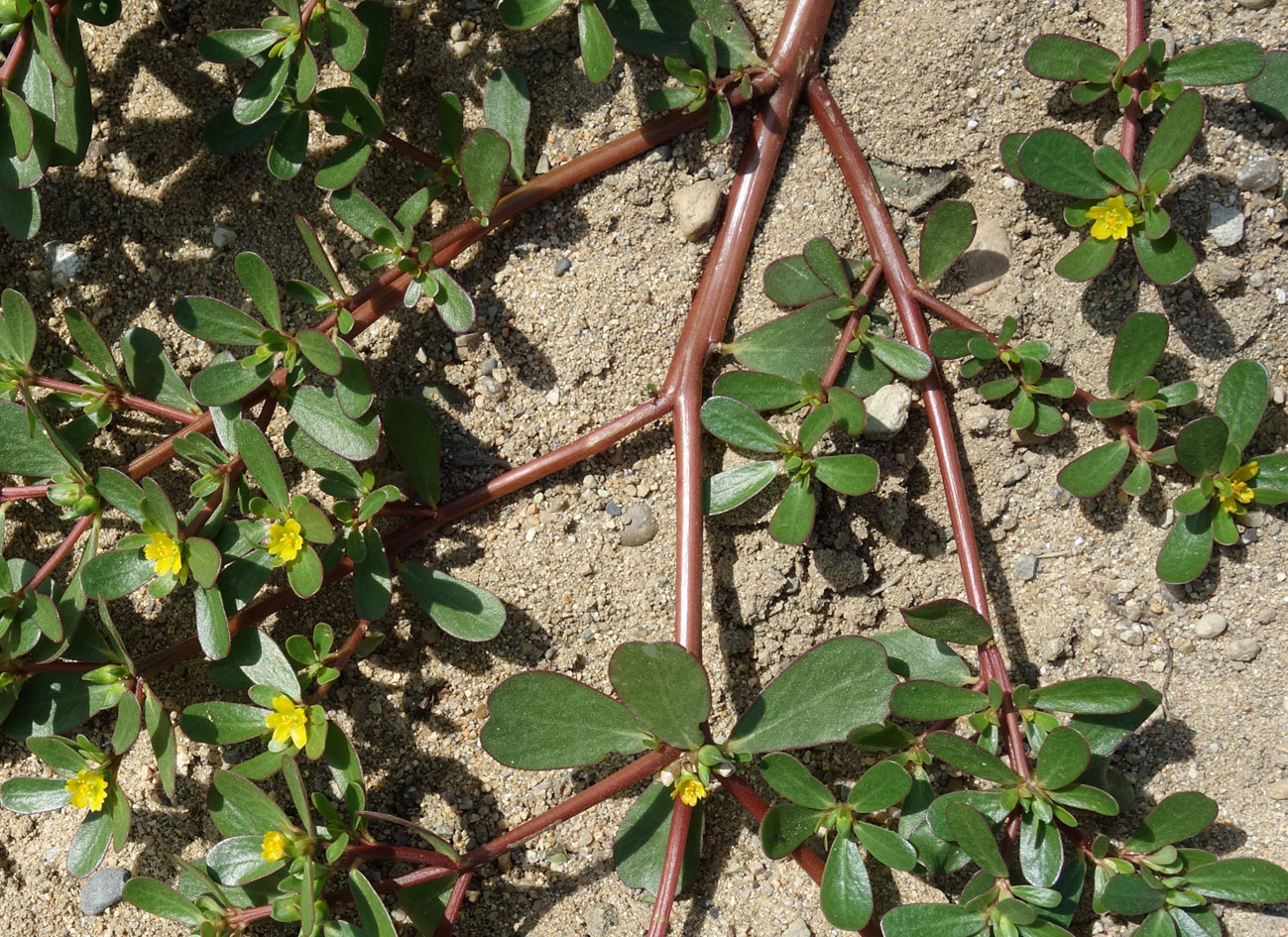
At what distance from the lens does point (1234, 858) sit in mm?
2045

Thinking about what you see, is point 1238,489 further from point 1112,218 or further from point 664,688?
point 664,688

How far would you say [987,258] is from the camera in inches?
91.7

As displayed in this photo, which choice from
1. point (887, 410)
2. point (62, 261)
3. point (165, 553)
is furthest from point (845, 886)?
point (62, 261)

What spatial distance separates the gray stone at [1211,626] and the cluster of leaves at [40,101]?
8.35 ft

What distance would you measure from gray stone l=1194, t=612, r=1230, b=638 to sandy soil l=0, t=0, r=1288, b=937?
2 centimetres

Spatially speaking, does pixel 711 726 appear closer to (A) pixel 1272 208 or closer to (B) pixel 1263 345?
(B) pixel 1263 345

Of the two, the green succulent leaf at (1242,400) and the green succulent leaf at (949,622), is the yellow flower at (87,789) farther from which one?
the green succulent leaf at (1242,400)

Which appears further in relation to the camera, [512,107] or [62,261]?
[62,261]

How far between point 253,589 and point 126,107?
119 centimetres

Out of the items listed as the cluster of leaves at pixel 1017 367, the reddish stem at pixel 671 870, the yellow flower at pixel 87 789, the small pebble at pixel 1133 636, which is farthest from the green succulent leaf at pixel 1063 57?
the yellow flower at pixel 87 789

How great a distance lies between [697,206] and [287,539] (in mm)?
1150

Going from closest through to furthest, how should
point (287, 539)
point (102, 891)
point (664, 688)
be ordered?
point (664, 688), point (287, 539), point (102, 891)

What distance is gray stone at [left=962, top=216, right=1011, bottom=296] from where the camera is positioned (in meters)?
2.33

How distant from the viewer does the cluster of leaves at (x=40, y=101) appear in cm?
198
